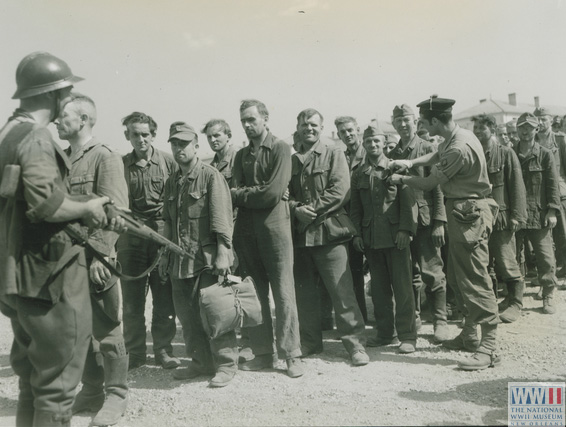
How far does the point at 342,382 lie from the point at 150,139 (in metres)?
3.23

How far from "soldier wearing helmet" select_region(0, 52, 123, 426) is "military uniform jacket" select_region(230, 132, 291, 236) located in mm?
1888

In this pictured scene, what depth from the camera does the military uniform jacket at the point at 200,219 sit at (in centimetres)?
493

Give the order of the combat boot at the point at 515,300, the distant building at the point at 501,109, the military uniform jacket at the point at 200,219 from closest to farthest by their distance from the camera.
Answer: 1. the military uniform jacket at the point at 200,219
2. the combat boot at the point at 515,300
3. the distant building at the point at 501,109

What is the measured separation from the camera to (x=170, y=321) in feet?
19.5

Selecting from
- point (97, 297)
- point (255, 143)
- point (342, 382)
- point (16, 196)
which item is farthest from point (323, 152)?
point (16, 196)

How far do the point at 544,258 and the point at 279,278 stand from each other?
13.4 feet

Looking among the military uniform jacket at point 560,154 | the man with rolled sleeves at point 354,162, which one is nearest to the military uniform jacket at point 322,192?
the man with rolled sleeves at point 354,162

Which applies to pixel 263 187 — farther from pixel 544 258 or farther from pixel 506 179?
pixel 544 258

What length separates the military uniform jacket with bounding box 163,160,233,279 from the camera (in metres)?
4.93

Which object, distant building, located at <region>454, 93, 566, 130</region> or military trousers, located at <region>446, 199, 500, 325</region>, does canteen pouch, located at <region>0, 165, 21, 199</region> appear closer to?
military trousers, located at <region>446, 199, 500, 325</region>

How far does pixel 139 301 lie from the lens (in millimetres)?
5836

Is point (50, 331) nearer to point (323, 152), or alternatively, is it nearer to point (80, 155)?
point (80, 155)

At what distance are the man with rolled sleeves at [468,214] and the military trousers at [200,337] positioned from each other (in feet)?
7.11

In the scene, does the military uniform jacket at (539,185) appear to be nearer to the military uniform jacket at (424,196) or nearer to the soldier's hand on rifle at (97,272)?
the military uniform jacket at (424,196)
